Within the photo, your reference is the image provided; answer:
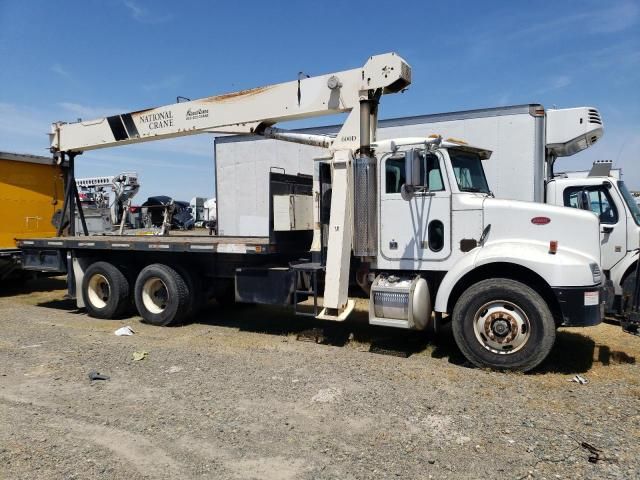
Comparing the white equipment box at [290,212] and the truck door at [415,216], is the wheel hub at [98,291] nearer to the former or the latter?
the white equipment box at [290,212]

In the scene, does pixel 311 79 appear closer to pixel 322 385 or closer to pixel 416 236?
pixel 416 236

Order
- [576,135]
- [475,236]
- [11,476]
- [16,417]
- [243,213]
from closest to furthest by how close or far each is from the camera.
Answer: [11,476]
[16,417]
[475,236]
[576,135]
[243,213]

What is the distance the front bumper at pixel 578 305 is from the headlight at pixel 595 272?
114 mm

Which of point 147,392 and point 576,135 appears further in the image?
point 576,135

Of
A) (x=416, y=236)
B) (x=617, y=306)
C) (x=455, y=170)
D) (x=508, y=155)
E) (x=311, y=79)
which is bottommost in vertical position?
(x=617, y=306)

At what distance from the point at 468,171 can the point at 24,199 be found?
9.92 metres

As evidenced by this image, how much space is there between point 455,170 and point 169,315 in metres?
4.90

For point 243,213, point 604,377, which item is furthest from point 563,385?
point 243,213

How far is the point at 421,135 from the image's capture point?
10.1 metres

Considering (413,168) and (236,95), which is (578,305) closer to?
(413,168)

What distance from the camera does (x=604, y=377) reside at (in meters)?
5.43

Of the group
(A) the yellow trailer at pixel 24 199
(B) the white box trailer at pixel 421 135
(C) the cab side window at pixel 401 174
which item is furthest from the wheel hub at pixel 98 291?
(C) the cab side window at pixel 401 174

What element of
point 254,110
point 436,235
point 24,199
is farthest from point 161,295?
point 24,199

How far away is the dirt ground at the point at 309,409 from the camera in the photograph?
354 centimetres
